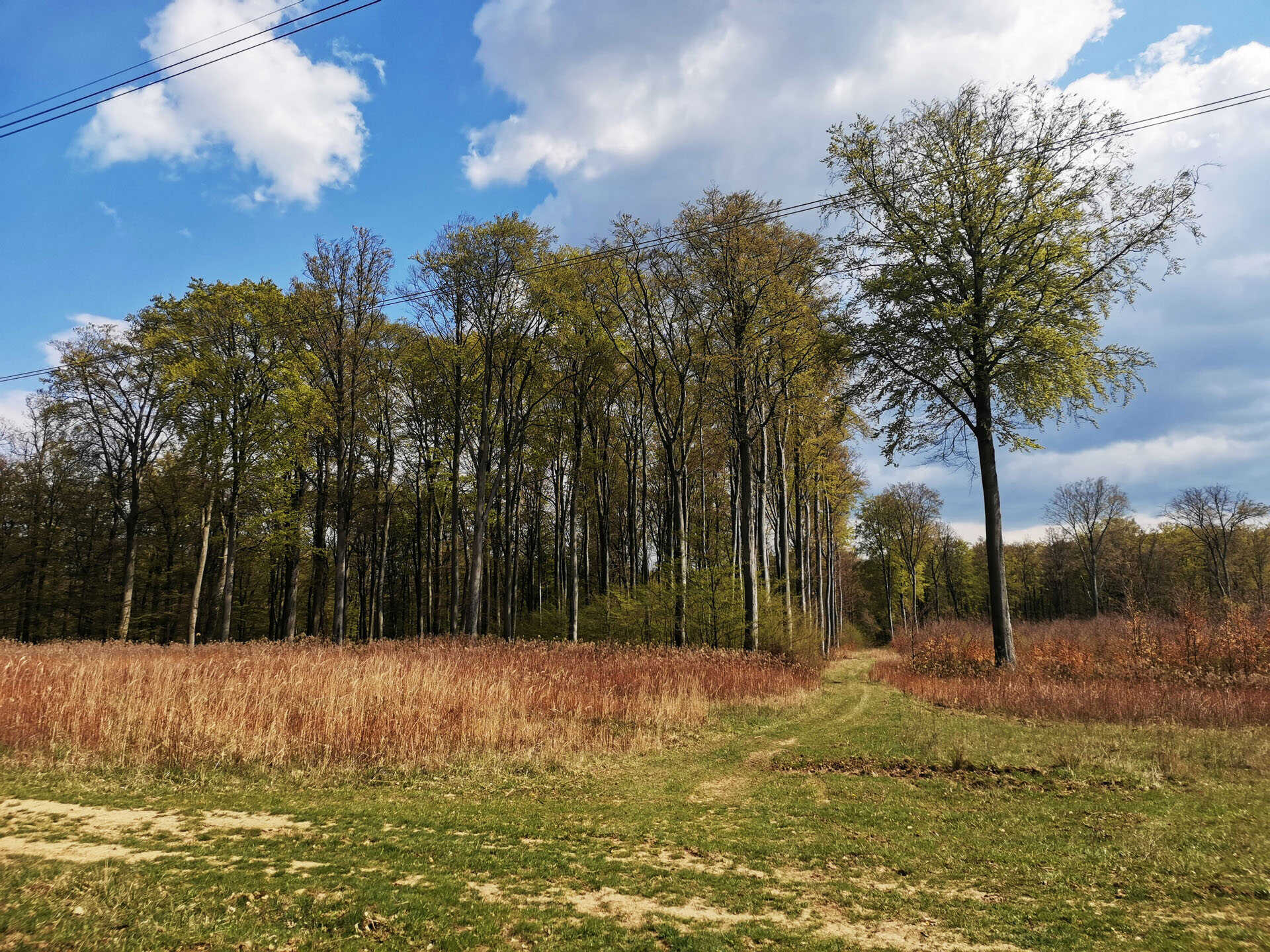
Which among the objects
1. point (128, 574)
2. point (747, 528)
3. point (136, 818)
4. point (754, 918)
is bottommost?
point (754, 918)

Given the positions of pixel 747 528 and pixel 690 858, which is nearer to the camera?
pixel 690 858

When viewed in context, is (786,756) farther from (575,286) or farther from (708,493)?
(708,493)

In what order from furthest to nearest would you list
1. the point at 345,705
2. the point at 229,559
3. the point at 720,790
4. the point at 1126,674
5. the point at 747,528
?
1. the point at 229,559
2. the point at 747,528
3. the point at 1126,674
4. the point at 345,705
5. the point at 720,790

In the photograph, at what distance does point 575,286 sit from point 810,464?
1293 centimetres

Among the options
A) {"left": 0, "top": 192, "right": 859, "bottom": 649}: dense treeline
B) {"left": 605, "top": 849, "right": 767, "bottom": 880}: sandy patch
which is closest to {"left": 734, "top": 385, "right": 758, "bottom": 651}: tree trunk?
{"left": 0, "top": 192, "right": 859, "bottom": 649}: dense treeline

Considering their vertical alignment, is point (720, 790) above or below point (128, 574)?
below

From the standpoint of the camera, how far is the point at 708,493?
117 feet

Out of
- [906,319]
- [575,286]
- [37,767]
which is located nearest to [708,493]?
[575,286]

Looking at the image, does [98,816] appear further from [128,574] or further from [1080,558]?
[1080,558]

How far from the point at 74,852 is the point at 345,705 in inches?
153

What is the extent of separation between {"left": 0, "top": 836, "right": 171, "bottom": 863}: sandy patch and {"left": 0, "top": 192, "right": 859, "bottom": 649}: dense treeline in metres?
13.3

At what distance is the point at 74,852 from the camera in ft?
14.0

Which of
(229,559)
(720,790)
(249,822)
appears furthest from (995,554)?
(229,559)

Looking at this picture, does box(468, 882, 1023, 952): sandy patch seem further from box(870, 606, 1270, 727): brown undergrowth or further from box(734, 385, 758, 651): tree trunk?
box(734, 385, 758, 651): tree trunk
